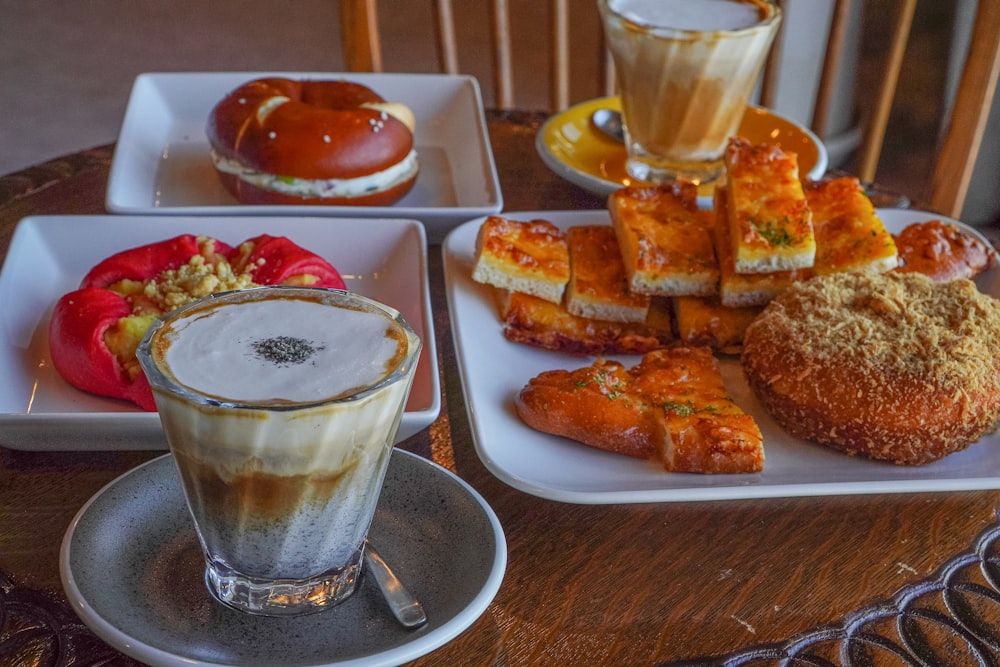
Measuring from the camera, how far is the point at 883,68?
2.53m

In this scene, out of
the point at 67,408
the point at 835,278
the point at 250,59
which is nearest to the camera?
the point at 67,408

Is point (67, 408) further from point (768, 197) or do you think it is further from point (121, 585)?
point (768, 197)

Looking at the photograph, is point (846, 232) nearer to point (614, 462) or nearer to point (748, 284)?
point (748, 284)

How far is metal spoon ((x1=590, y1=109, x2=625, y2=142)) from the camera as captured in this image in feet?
7.16

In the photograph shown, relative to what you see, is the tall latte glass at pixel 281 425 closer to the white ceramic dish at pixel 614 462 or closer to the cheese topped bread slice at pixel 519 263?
the white ceramic dish at pixel 614 462

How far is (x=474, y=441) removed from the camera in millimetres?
1196

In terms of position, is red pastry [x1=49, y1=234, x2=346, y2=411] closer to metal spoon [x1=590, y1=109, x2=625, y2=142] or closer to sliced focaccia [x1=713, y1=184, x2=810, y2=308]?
sliced focaccia [x1=713, y1=184, x2=810, y2=308]

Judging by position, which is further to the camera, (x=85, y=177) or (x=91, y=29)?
(x=91, y=29)

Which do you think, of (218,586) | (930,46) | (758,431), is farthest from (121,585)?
(930,46)

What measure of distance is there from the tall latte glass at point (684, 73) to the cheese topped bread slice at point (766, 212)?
0.27m

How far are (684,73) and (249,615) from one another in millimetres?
1358

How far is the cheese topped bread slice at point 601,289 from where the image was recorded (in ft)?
4.98

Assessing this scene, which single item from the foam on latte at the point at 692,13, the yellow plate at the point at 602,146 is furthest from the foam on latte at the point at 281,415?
the foam on latte at the point at 692,13

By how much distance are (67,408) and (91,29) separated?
523 cm
